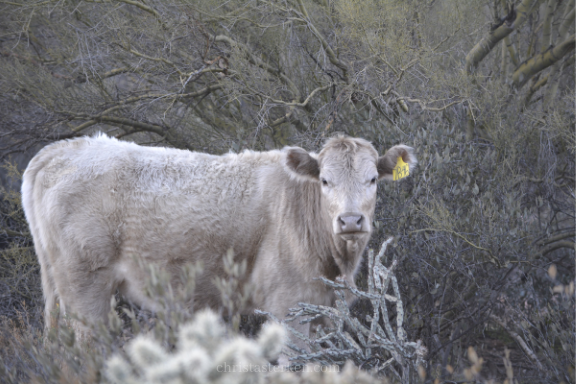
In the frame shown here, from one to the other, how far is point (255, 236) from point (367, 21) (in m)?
2.45

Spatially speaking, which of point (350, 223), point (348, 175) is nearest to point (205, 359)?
point (350, 223)

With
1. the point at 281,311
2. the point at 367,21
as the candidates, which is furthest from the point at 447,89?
the point at 281,311

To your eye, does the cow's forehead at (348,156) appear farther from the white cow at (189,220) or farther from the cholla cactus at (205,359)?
the cholla cactus at (205,359)

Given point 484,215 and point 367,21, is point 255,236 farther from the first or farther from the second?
point 367,21

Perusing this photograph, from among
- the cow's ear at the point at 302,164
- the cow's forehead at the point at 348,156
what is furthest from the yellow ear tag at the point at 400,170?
the cow's ear at the point at 302,164

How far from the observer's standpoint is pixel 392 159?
4.16m

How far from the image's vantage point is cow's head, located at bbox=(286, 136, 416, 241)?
11.7ft

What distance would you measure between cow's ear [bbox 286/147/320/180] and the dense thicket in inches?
30.2

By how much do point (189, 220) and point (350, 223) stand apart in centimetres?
139

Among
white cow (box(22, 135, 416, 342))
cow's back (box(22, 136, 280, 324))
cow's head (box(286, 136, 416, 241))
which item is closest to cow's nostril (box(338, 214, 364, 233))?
cow's head (box(286, 136, 416, 241))

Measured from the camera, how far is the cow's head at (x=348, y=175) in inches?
141

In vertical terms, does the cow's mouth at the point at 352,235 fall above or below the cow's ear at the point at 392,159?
below

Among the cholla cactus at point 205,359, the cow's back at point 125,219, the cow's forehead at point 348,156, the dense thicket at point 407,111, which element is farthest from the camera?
the dense thicket at point 407,111

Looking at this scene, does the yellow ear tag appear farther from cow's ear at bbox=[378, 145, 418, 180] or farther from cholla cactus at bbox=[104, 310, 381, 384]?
cholla cactus at bbox=[104, 310, 381, 384]
